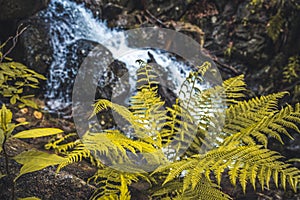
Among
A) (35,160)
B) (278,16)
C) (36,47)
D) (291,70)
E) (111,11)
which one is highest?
(111,11)

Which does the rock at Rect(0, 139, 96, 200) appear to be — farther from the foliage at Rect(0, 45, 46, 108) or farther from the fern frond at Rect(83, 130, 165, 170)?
the foliage at Rect(0, 45, 46, 108)

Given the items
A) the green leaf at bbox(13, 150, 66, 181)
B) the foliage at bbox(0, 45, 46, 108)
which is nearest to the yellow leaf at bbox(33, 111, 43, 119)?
the foliage at bbox(0, 45, 46, 108)

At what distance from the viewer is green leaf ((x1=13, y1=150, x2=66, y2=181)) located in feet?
4.70

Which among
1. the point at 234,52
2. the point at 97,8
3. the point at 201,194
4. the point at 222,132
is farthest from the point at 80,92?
the point at 201,194

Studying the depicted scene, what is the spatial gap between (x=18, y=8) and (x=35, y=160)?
3784mm

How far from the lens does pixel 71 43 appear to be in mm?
5602

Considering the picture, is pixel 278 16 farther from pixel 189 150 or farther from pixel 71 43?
pixel 189 150

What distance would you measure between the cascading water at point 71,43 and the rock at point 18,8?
2.25ft

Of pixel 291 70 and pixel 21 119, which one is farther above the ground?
pixel 291 70

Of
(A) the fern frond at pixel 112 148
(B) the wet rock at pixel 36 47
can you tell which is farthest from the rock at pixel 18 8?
(A) the fern frond at pixel 112 148

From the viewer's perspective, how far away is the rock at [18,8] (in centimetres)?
455

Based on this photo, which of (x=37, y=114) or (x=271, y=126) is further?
(x=37, y=114)

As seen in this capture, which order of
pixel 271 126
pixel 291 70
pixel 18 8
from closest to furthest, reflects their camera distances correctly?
1. pixel 271 126
2. pixel 18 8
3. pixel 291 70

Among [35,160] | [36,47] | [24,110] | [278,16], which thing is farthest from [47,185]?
[278,16]
